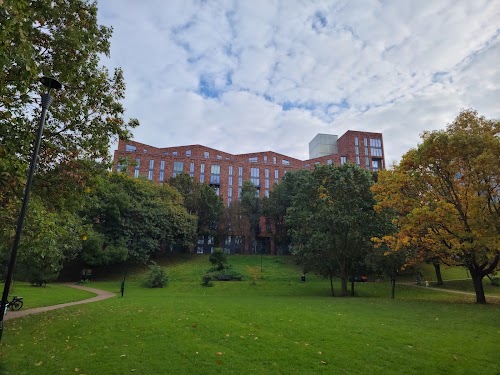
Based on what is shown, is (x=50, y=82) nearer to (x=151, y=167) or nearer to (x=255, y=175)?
(x=151, y=167)

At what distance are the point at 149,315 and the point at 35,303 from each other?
1099 cm

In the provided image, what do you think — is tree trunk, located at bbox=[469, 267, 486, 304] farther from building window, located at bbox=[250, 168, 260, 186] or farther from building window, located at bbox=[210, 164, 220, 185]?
building window, located at bbox=[210, 164, 220, 185]

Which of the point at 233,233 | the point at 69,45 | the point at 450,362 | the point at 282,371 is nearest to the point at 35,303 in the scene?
the point at 69,45

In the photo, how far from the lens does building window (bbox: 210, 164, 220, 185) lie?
75.3 meters

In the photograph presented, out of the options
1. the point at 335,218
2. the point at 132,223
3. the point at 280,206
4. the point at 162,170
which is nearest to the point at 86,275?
the point at 132,223

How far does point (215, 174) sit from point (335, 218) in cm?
5385

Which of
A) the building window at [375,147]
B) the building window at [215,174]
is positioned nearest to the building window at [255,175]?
the building window at [215,174]

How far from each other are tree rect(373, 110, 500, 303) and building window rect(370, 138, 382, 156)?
6894 cm

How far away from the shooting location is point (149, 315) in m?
12.1

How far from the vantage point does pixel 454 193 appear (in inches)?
758

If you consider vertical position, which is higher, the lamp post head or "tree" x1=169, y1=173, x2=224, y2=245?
"tree" x1=169, y1=173, x2=224, y2=245

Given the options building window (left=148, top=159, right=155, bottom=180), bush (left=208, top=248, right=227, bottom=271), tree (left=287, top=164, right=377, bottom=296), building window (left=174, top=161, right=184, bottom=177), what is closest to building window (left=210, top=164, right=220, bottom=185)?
building window (left=174, top=161, right=184, bottom=177)

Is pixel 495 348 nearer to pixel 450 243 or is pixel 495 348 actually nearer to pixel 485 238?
pixel 485 238

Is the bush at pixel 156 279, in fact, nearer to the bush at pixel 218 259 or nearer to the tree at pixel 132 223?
the bush at pixel 218 259
